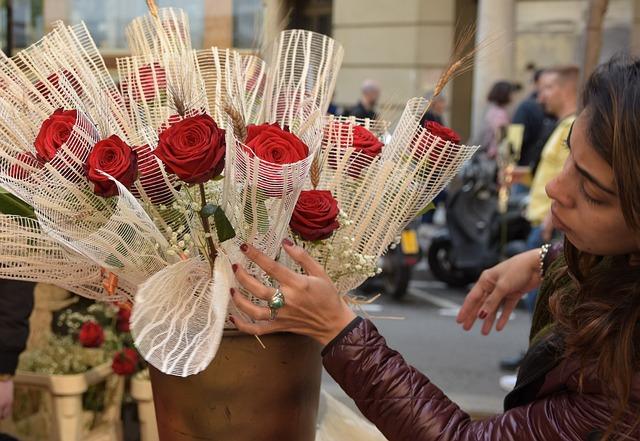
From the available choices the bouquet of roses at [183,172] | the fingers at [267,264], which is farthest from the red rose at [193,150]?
the fingers at [267,264]

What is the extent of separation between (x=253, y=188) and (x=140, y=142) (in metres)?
0.26

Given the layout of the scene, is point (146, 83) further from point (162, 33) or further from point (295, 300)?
point (295, 300)

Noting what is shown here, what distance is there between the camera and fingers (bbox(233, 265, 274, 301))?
134cm

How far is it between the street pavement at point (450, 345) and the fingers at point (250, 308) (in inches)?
103

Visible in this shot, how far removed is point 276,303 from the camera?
1.34m

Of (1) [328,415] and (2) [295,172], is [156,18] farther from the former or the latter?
(1) [328,415]

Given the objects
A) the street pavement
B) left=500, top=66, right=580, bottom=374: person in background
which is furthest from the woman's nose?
left=500, top=66, right=580, bottom=374: person in background

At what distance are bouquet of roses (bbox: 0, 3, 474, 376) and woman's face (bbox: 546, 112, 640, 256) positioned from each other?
0.62 ft

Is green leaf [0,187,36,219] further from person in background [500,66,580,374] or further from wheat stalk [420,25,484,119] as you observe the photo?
person in background [500,66,580,374]

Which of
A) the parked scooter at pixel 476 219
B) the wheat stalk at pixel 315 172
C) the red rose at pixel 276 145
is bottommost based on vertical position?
the parked scooter at pixel 476 219

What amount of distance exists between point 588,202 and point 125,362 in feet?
5.28

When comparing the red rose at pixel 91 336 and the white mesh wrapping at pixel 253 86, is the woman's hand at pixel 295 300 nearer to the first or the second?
the white mesh wrapping at pixel 253 86

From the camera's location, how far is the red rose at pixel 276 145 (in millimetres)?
1271

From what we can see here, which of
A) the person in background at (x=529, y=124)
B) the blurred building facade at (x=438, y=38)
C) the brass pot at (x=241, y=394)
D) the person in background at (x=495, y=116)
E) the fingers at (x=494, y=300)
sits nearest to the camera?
the brass pot at (x=241, y=394)
